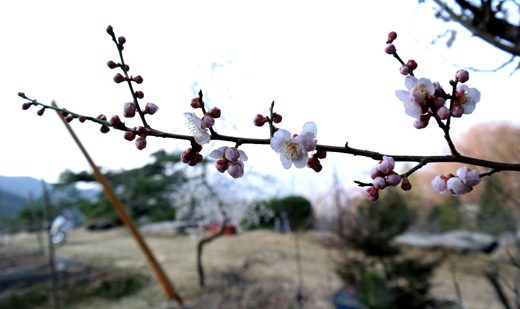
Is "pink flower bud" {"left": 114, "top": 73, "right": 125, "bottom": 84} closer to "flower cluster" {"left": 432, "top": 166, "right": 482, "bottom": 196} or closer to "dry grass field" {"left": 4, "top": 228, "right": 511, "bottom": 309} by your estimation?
"flower cluster" {"left": 432, "top": 166, "right": 482, "bottom": 196}

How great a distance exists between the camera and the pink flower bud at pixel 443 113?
0.95 feet

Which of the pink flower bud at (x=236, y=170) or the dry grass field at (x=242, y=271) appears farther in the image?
the dry grass field at (x=242, y=271)

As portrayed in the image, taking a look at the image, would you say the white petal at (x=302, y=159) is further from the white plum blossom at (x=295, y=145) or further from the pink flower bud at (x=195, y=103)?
the pink flower bud at (x=195, y=103)

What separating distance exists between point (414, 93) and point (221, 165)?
22 cm

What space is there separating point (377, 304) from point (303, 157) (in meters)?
2.04

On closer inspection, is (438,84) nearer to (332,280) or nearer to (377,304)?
(377,304)

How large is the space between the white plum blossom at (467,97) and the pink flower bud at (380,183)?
4.8 inches

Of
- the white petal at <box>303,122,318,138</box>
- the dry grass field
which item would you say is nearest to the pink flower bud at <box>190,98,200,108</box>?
the white petal at <box>303,122,318,138</box>

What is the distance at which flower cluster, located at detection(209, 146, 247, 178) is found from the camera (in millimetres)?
312

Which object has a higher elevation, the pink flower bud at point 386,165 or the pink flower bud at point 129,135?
the pink flower bud at point 129,135

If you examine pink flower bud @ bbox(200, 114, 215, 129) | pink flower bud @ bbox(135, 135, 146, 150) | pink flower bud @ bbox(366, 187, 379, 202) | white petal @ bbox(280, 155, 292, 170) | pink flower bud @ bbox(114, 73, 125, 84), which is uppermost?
pink flower bud @ bbox(114, 73, 125, 84)

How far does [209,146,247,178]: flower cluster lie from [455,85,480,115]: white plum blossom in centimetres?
24

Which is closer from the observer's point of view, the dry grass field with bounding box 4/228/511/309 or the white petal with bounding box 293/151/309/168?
the white petal with bounding box 293/151/309/168

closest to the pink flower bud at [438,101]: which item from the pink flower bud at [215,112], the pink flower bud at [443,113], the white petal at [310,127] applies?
the pink flower bud at [443,113]
